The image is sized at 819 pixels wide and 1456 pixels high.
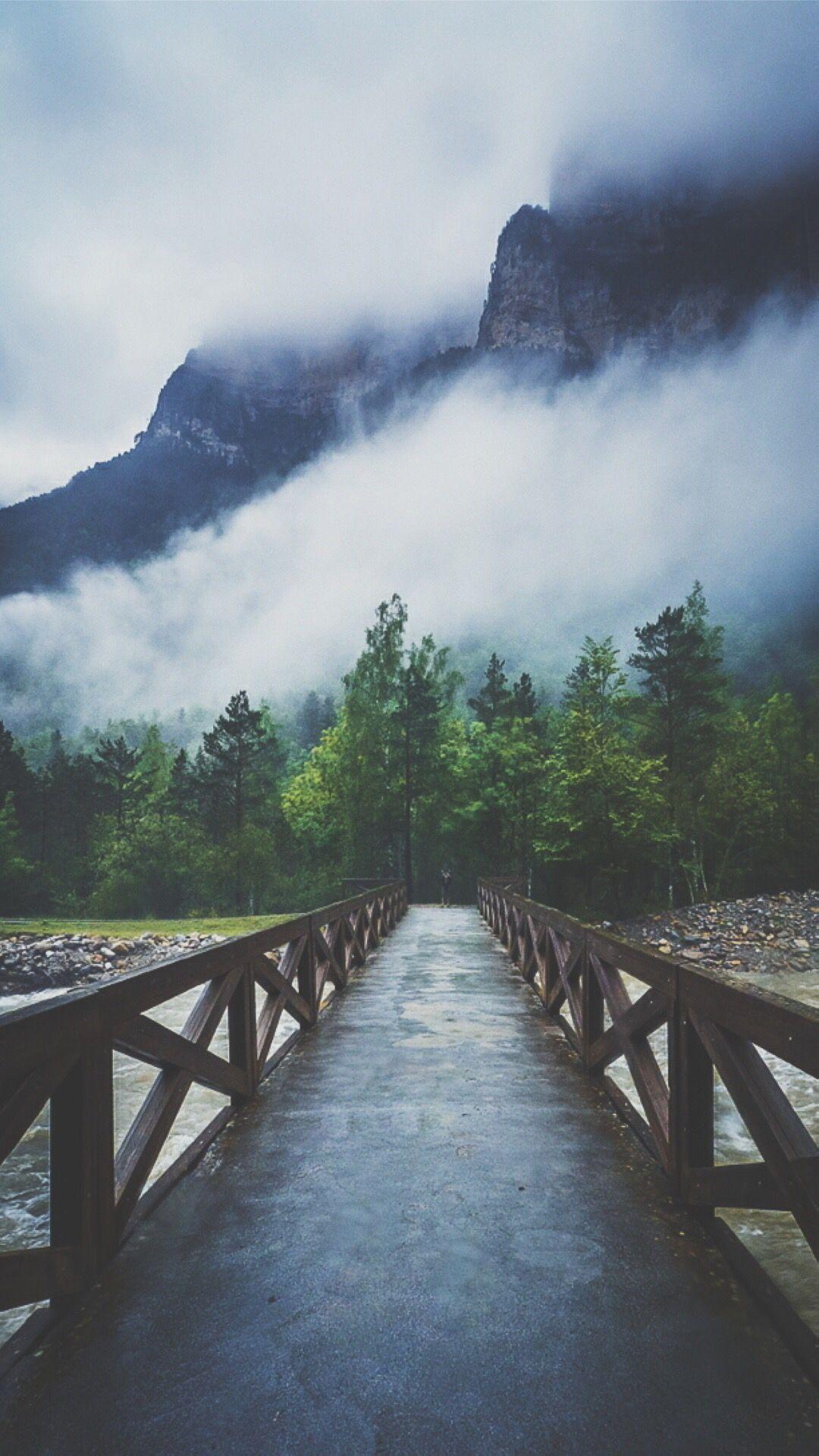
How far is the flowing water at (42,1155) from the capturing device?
453cm

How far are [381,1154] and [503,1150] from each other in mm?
589

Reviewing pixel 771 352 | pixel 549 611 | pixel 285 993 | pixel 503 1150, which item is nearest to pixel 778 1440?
pixel 503 1150

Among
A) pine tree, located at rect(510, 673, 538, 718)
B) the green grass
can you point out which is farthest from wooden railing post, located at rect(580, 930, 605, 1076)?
pine tree, located at rect(510, 673, 538, 718)

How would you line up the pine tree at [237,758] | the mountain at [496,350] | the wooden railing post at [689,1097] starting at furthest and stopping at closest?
the mountain at [496,350]
the pine tree at [237,758]
the wooden railing post at [689,1097]

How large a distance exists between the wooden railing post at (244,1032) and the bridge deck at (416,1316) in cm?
40

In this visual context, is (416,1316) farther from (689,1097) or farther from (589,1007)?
(589,1007)

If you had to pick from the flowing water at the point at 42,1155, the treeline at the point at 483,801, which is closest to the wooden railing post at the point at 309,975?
the flowing water at the point at 42,1155

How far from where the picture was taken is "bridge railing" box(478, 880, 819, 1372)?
208 cm

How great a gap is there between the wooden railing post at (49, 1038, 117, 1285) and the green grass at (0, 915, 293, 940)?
1983 cm

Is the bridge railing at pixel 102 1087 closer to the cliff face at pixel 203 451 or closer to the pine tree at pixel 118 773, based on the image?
the pine tree at pixel 118 773

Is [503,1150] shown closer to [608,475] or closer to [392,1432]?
[392,1432]

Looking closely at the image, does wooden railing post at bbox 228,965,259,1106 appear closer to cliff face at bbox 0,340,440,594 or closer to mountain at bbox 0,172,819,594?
mountain at bbox 0,172,819,594

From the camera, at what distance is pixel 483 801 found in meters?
34.8

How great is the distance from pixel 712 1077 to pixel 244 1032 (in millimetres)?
2761
